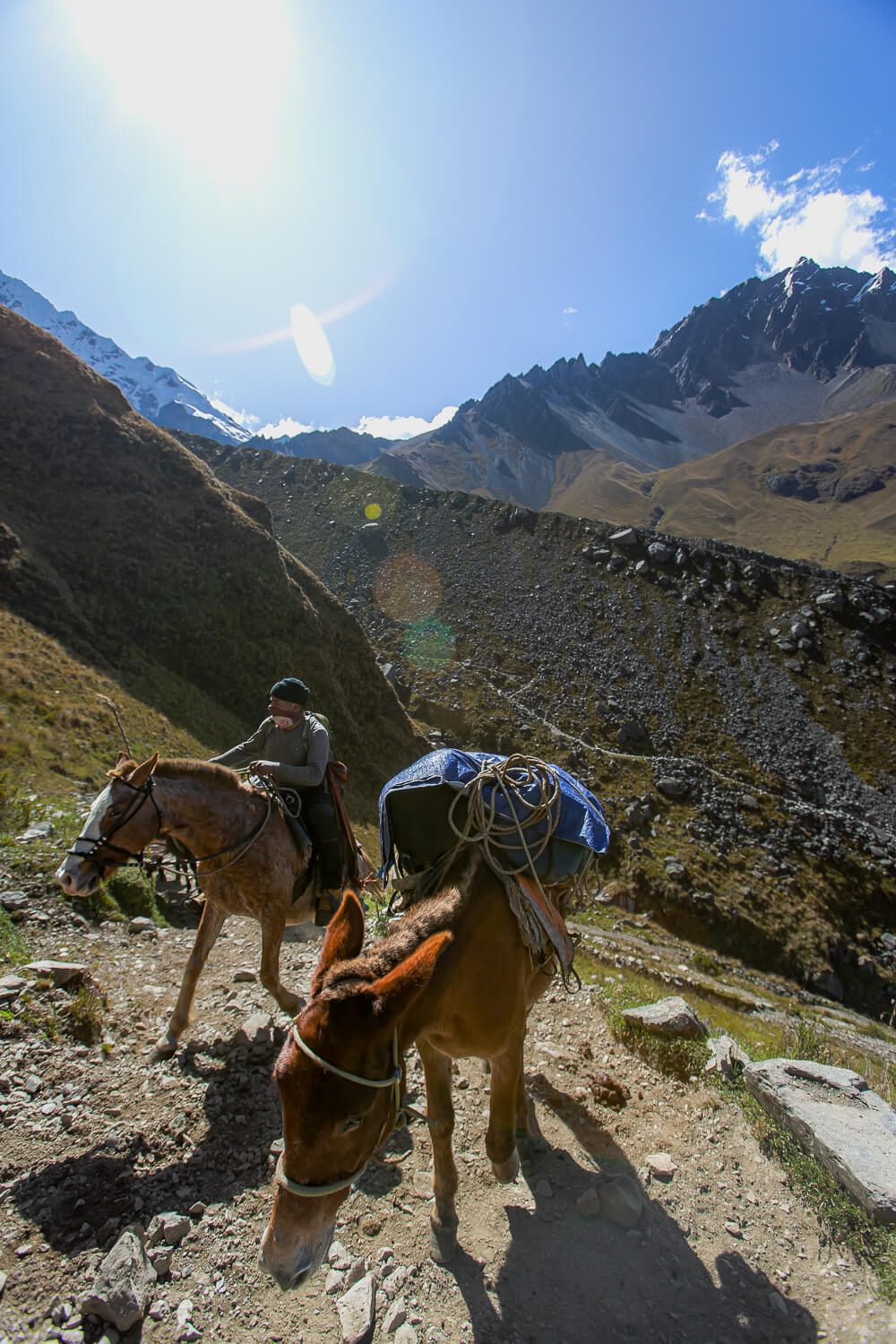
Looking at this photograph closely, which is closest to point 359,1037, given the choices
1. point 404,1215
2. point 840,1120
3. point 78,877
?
point 404,1215

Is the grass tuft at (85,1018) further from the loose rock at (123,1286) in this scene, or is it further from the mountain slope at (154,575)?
the mountain slope at (154,575)

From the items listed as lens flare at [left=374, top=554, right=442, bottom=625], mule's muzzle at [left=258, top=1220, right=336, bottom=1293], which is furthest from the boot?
lens flare at [left=374, top=554, right=442, bottom=625]

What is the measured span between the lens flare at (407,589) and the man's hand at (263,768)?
42.9m

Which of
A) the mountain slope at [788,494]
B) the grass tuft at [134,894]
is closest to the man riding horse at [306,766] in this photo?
the grass tuft at [134,894]

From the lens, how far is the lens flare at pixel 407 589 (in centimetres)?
5075

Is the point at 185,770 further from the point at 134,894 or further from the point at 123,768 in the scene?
the point at 134,894

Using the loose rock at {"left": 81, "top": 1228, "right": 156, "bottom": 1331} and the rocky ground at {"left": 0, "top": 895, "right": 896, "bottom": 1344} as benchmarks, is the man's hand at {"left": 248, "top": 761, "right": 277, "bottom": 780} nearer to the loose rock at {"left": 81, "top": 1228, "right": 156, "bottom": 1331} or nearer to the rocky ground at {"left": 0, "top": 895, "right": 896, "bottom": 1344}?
the rocky ground at {"left": 0, "top": 895, "right": 896, "bottom": 1344}

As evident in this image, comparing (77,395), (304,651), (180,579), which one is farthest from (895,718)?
(77,395)

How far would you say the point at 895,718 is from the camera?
3847 centimetres

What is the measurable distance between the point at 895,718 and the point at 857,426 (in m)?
200

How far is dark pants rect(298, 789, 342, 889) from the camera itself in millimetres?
7281

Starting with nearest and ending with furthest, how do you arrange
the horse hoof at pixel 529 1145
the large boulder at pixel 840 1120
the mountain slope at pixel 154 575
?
the large boulder at pixel 840 1120 → the horse hoof at pixel 529 1145 → the mountain slope at pixel 154 575

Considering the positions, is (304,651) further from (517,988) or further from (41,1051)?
(517,988)

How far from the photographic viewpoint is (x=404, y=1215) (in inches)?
172
